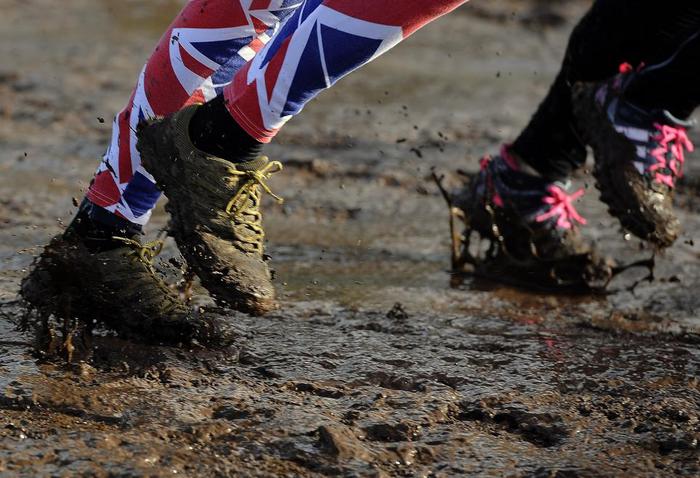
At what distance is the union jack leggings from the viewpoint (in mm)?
1963

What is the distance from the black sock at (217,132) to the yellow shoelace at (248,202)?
0.05 m

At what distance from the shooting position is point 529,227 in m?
3.04

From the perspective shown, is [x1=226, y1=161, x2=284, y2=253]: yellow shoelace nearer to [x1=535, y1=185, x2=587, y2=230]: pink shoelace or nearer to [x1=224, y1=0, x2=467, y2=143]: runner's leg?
[x1=224, y1=0, x2=467, y2=143]: runner's leg

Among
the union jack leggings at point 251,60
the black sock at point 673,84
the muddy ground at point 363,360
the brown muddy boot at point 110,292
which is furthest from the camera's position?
the black sock at point 673,84

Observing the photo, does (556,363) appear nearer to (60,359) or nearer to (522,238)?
(522,238)

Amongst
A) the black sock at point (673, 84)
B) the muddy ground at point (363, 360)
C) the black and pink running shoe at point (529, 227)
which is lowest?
the muddy ground at point (363, 360)

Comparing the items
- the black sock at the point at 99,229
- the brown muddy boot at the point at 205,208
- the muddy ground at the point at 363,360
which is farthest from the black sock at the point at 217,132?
the muddy ground at the point at 363,360

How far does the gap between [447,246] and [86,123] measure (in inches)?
75.7

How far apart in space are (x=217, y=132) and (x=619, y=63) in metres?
1.29

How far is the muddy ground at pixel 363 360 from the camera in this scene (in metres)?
1.85

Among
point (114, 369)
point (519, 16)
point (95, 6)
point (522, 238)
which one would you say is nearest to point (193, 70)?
point (114, 369)

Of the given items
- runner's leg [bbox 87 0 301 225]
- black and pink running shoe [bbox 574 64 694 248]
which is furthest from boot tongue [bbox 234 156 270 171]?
black and pink running shoe [bbox 574 64 694 248]

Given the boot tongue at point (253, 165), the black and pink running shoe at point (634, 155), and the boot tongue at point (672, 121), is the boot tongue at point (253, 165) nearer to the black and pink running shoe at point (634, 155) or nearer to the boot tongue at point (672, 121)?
the black and pink running shoe at point (634, 155)

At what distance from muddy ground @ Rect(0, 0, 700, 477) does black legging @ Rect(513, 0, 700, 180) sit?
0.42 meters
